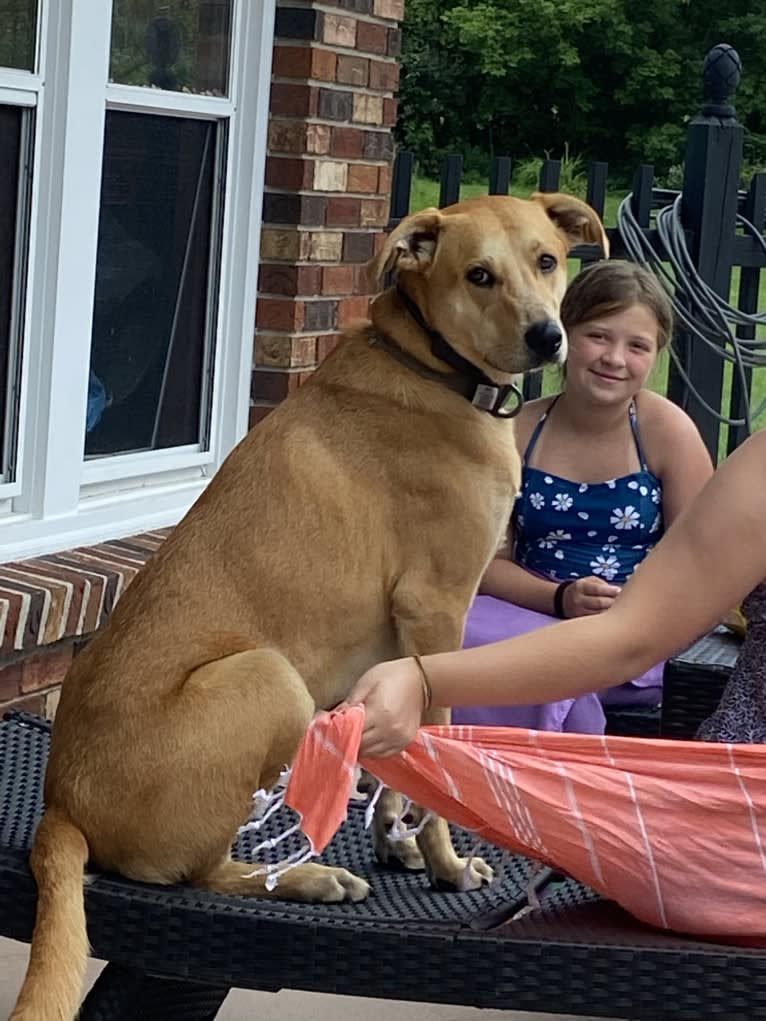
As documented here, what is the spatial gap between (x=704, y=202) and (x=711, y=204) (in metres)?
0.04

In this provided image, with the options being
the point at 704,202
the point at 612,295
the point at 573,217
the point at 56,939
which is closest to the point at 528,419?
the point at 612,295

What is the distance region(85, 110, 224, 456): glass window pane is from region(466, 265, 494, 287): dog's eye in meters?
1.35

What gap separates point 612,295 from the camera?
4.16 metres

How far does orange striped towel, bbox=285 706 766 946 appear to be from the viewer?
7.72 feet

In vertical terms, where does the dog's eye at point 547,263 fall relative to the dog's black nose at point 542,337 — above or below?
above

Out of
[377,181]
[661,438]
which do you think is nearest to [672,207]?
[377,181]

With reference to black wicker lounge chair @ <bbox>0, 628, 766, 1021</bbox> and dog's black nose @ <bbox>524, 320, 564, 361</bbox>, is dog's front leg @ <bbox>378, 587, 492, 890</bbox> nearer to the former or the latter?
black wicker lounge chair @ <bbox>0, 628, 766, 1021</bbox>

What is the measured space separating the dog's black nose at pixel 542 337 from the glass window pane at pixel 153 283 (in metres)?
1.46

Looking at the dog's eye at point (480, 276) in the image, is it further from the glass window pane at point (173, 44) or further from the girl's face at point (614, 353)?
the glass window pane at point (173, 44)

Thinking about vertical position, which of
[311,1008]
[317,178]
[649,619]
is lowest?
[311,1008]

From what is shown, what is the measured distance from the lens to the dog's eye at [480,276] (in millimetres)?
3426

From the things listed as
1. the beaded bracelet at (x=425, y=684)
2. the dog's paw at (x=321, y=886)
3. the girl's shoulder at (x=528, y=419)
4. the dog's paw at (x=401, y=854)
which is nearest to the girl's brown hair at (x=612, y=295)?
the girl's shoulder at (x=528, y=419)

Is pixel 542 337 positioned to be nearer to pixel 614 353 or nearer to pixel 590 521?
pixel 614 353

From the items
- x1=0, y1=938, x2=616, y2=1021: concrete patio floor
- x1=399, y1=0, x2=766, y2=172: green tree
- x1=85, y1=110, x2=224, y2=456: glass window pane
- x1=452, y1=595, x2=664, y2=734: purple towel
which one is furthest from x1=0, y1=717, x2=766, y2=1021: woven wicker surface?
x1=399, y1=0, x2=766, y2=172: green tree
